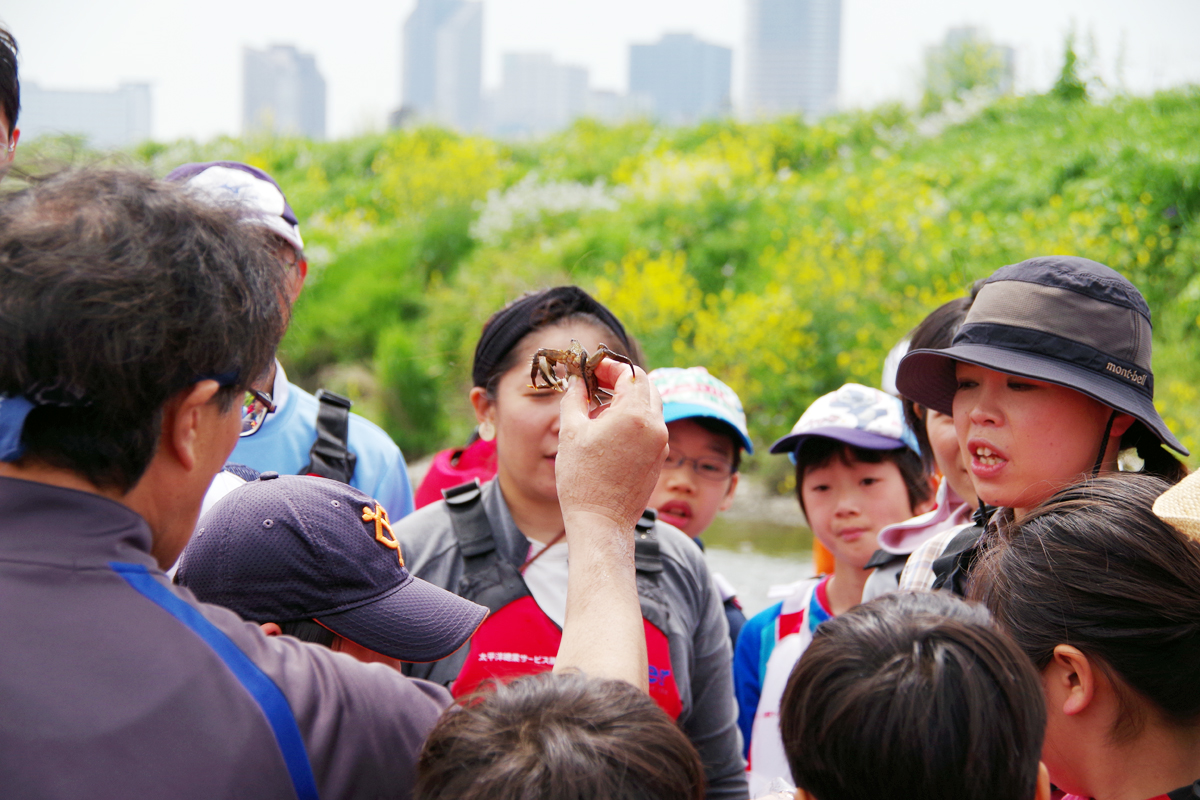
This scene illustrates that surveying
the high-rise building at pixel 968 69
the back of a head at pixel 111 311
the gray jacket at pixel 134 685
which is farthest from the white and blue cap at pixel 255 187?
the high-rise building at pixel 968 69

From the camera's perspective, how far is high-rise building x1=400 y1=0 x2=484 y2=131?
116375 mm

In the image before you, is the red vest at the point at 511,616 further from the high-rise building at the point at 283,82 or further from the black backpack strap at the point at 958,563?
the high-rise building at the point at 283,82

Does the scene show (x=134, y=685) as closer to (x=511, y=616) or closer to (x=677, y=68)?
(x=511, y=616)

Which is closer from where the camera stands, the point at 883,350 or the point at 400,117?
the point at 883,350

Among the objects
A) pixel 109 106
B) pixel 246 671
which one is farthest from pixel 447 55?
pixel 246 671

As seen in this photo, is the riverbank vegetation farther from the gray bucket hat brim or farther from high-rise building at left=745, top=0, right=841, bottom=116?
high-rise building at left=745, top=0, right=841, bottom=116

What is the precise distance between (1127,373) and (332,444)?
191cm

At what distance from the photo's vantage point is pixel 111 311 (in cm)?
93

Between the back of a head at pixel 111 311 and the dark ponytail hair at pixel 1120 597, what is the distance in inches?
48.8

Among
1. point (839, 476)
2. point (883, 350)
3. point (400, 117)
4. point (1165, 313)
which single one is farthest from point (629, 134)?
point (839, 476)

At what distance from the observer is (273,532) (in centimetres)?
123

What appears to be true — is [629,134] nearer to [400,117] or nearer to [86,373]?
[400,117]

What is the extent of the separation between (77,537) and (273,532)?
311mm

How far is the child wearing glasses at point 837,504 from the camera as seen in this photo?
2646 millimetres
